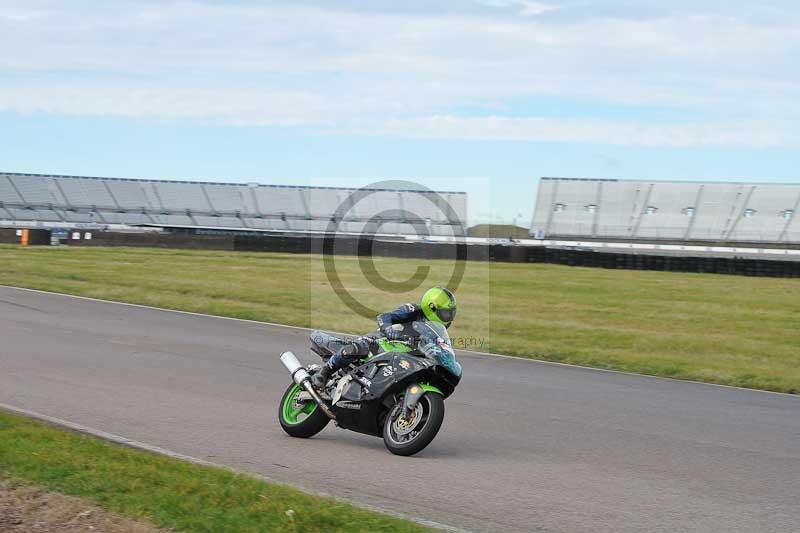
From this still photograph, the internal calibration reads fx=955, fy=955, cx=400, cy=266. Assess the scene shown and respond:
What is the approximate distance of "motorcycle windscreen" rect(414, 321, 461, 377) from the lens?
7.95m

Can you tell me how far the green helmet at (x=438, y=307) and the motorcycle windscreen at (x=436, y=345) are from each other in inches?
3.8

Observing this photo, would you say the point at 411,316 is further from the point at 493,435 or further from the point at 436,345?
the point at 493,435

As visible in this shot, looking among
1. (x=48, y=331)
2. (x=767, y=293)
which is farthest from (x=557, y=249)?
(x=48, y=331)

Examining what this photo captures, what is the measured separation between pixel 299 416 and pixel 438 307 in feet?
5.70

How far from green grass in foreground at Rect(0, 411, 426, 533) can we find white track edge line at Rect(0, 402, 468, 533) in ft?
0.49

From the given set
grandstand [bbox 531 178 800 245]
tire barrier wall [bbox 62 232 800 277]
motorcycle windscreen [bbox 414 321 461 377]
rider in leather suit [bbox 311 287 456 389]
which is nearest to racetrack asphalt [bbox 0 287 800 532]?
motorcycle windscreen [bbox 414 321 461 377]

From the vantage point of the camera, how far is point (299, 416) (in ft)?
28.9

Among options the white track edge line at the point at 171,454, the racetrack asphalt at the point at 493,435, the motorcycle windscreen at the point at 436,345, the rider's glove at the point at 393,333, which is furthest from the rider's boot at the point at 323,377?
the white track edge line at the point at 171,454

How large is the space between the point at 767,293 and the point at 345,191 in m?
32.5

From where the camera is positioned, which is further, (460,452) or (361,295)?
(361,295)

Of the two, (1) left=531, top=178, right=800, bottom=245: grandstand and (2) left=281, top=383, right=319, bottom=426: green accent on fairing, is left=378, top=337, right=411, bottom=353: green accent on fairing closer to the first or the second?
(2) left=281, top=383, right=319, bottom=426: green accent on fairing

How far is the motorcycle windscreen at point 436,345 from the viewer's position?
7.95 meters

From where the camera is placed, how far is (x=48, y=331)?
52.2 ft

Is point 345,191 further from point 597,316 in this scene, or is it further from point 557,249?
point 597,316
